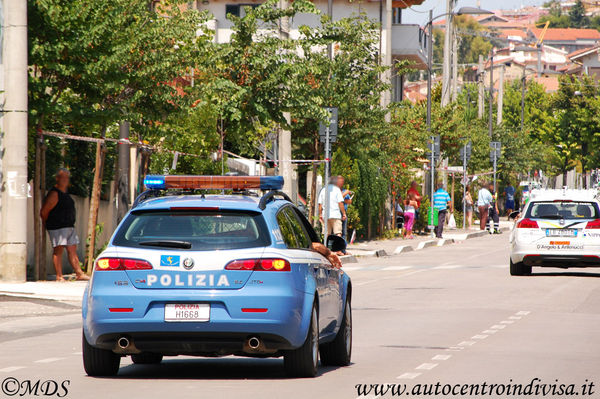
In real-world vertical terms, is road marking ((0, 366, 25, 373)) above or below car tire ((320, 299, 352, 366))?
below

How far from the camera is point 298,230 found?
37.7ft

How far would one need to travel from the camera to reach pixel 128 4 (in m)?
23.1

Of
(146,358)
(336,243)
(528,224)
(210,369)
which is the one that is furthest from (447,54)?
(210,369)

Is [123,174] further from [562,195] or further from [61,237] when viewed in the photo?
[562,195]

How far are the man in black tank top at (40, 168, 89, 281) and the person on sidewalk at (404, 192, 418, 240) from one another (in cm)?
2299

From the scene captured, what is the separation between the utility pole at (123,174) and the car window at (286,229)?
14443mm

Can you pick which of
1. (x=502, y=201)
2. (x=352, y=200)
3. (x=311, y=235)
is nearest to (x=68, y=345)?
(x=311, y=235)

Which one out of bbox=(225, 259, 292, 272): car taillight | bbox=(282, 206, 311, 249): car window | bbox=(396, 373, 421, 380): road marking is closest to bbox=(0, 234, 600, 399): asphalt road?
bbox=(396, 373, 421, 380): road marking

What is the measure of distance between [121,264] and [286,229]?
1448 mm

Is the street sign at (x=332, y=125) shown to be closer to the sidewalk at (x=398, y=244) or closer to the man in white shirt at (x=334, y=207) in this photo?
the man in white shirt at (x=334, y=207)

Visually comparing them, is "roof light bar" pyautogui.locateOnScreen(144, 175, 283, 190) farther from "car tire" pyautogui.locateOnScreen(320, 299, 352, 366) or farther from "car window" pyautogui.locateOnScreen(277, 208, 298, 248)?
"car tire" pyautogui.locateOnScreen(320, 299, 352, 366)

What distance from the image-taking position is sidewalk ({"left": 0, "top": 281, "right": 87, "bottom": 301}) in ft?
63.5

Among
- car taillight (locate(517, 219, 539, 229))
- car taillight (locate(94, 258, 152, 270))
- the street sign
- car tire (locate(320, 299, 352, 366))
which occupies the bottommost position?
car tire (locate(320, 299, 352, 366))

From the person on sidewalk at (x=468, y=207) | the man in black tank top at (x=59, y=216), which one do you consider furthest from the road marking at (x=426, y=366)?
the person on sidewalk at (x=468, y=207)
